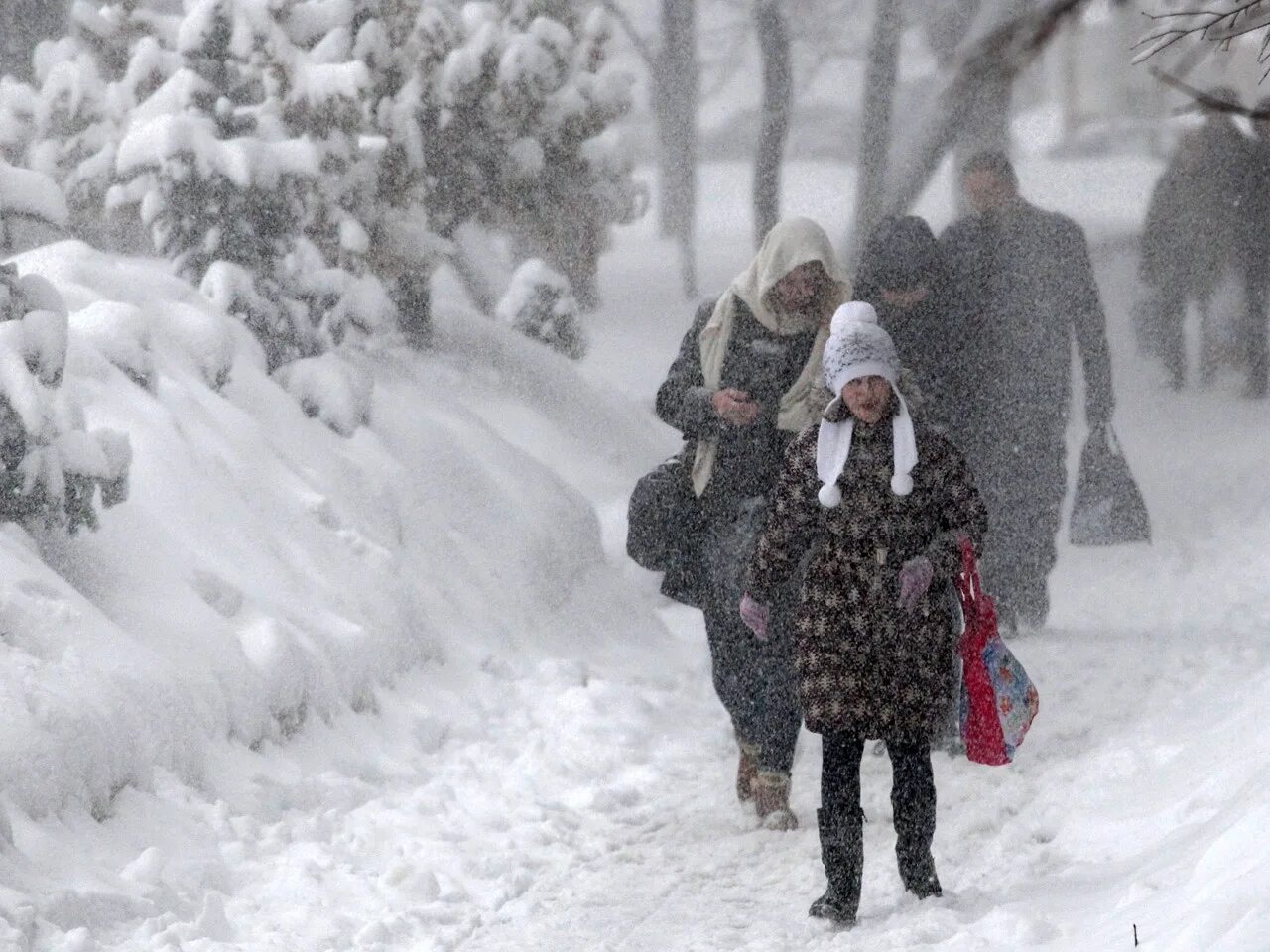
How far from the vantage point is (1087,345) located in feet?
28.6

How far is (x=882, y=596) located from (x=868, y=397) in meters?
0.52

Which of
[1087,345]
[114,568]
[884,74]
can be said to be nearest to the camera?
[114,568]

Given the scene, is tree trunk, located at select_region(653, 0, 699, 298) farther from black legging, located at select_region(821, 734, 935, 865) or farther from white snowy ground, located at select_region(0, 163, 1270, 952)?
black legging, located at select_region(821, 734, 935, 865)

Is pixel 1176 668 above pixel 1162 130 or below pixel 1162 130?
below

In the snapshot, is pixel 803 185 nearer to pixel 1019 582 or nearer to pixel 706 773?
pixel 1019 582

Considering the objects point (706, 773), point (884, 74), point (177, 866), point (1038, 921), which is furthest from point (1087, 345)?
point (884, 74)

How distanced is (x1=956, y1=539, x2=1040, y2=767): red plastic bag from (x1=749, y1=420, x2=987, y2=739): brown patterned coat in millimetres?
98

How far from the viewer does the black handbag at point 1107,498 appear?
888 cm

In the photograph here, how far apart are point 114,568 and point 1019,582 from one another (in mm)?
4205

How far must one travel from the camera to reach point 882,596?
16.2ft

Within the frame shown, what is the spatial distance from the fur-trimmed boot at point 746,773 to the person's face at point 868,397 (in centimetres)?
175

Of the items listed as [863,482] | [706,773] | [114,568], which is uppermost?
[863,482]

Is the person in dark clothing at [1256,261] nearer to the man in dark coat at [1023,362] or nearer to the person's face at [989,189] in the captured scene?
the man in dark coat at [1023,362]

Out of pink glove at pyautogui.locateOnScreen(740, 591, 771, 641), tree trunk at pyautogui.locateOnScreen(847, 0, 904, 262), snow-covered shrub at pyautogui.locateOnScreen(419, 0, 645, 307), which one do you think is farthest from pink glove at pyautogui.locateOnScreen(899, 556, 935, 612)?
tree trunk at pyautogui.locateOnScreen(847, 0, 904, 262)
